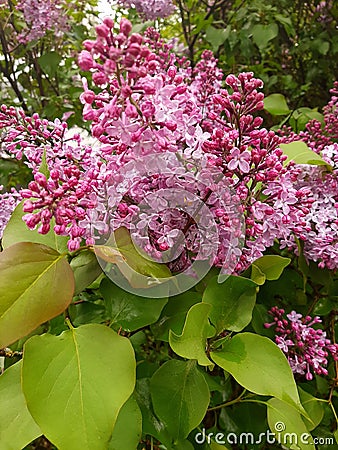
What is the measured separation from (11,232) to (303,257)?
41 centimetres

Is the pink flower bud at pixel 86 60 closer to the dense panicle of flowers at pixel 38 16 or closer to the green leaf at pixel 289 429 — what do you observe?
the green leaf at pixel 289 429

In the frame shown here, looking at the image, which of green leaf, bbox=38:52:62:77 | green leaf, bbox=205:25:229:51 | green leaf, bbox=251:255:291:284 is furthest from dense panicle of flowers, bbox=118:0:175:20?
green leaf, bbox=251:255:291:284

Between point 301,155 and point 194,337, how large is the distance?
0.33 meters

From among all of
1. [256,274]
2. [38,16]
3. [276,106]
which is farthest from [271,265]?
[38,16]

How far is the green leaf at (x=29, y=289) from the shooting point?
0.48 m

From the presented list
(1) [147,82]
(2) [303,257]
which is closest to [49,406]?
(1) [147,82]

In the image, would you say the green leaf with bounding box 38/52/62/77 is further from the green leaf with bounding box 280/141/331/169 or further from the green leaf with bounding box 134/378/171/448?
the green leaf with bounding box 134/378/171/448

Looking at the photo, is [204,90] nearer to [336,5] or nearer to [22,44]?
[22,44]

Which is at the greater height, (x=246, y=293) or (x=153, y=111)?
(x=153, y=111)

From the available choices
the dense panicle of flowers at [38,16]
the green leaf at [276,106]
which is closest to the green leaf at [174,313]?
the green leaf at [276,106]

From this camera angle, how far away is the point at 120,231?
541mm

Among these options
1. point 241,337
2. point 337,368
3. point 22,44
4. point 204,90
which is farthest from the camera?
point 22,44
